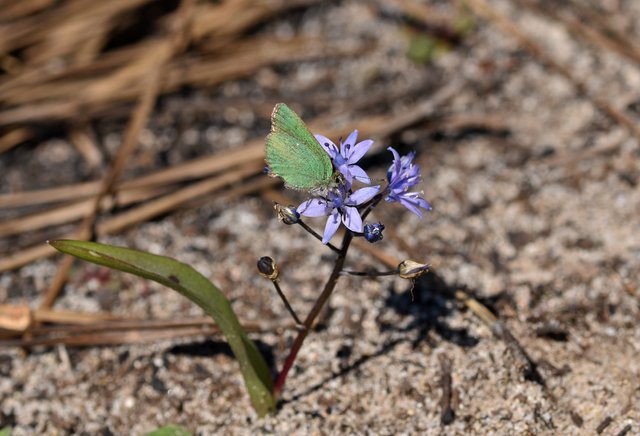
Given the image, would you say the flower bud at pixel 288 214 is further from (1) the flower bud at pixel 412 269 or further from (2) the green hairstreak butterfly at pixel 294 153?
(1) the flower bud at pixel 412 269

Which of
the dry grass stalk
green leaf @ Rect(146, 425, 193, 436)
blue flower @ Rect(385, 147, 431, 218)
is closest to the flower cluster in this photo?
blue flower @ Rect(385, 147, 431, 218)

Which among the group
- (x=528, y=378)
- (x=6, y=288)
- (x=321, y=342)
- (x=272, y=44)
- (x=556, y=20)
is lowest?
(x=528, y=378)

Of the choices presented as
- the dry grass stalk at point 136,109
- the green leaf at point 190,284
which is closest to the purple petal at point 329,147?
the green leaf at point 190,284

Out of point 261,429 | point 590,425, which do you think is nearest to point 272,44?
point 261,429

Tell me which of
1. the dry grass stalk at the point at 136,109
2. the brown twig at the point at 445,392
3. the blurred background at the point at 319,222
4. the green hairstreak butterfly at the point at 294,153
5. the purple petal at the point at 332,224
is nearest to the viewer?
the green hairstreak butterfly at the point at 294,153

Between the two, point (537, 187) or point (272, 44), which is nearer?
point (537, 187)

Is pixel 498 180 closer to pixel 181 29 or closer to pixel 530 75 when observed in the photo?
pixel 530 75

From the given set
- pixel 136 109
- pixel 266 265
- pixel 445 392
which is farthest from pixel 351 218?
pixel 136 109

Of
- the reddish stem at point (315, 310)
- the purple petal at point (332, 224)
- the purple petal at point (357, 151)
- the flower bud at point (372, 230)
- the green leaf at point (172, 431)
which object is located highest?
the purple petal at point (357, 151)
